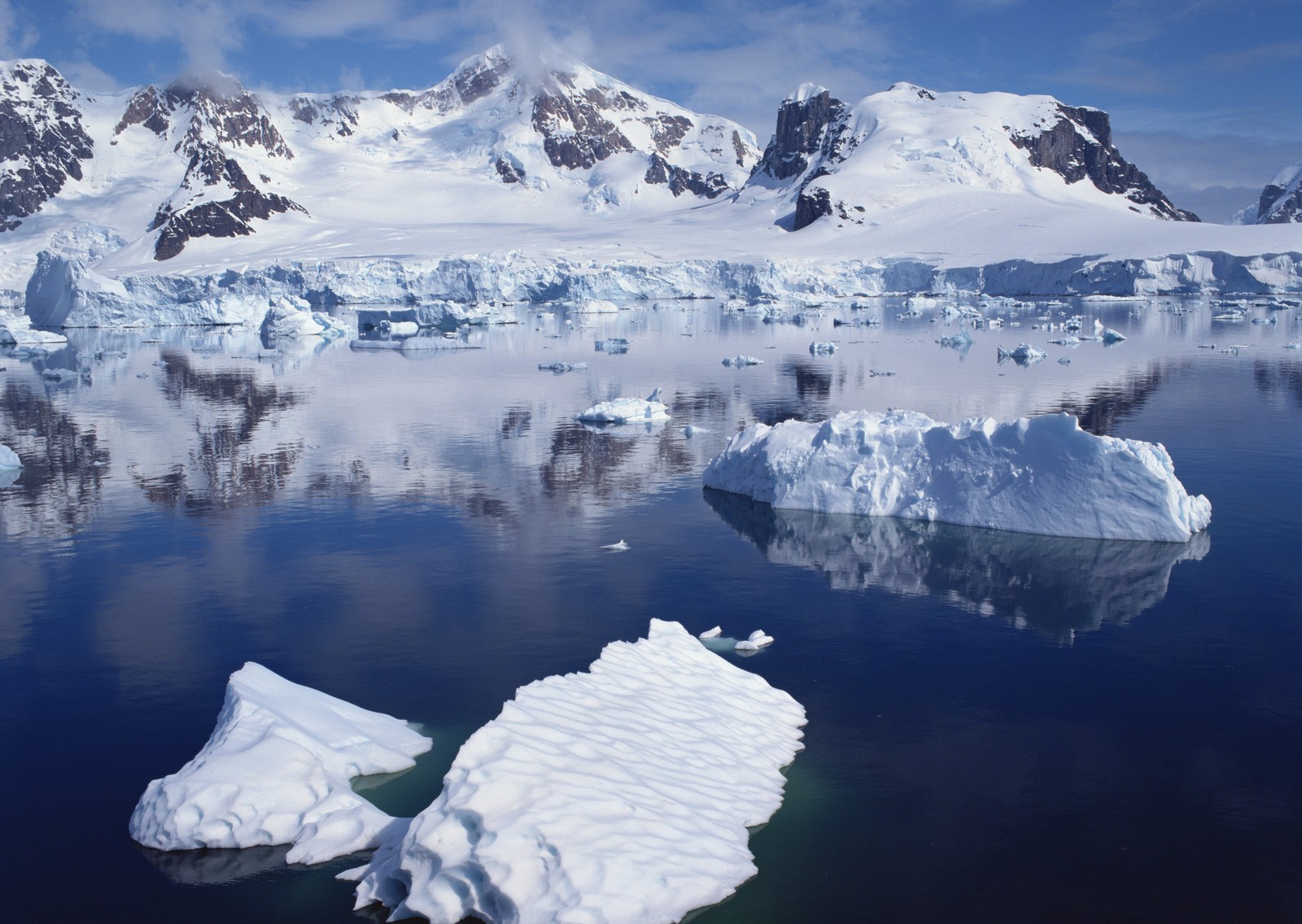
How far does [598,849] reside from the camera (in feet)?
21.5

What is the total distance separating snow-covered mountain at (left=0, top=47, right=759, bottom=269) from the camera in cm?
12056

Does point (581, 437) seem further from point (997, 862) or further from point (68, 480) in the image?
point (997, 862)

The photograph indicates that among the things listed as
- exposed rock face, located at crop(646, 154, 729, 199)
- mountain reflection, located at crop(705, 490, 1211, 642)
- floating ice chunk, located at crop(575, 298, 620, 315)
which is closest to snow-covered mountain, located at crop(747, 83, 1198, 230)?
exposed rock face, located at crop(646, 154, 729, 199)

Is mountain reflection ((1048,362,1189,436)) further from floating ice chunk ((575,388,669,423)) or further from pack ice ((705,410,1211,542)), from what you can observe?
floating ice chunk ((575,388,669,423))

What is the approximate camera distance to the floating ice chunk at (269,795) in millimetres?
7516

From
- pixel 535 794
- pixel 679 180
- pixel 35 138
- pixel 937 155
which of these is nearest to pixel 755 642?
pixel 535 794

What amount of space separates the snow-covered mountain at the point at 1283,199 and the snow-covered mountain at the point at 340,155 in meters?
89.8

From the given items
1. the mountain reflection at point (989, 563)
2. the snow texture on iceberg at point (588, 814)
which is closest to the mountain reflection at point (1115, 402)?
the mountain reflection at point (989, 563)

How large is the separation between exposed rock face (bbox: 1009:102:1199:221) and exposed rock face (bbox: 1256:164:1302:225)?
33.8m

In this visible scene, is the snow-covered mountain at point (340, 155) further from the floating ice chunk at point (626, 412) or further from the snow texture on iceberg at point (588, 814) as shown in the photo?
the snow texture on iceberg at point (588, 814)

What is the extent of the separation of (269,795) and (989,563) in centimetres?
999

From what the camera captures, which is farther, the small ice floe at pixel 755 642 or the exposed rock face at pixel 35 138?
the exposed rock face at pixel 35 138

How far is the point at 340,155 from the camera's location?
152375 mm

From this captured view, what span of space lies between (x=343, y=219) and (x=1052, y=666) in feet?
404
